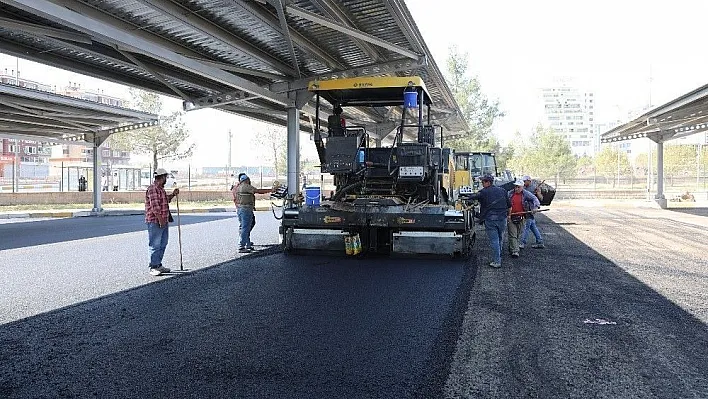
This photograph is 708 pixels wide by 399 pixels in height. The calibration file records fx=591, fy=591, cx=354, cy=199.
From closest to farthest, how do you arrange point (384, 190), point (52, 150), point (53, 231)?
point (384, 190), point (53, 231), point (52, 150)

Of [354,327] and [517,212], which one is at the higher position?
[517,212]

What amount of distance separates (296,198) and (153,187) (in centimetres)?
408

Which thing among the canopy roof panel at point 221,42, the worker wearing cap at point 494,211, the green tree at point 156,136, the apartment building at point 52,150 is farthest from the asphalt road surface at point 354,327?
the apartment building at point 52,150

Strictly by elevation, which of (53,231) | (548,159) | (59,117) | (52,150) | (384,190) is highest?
(52,150)

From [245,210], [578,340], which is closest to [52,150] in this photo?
[245,210]

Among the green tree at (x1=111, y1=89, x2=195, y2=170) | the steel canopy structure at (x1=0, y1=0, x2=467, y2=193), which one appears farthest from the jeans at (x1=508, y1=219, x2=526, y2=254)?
the green tree at (x1=111, y1=89, x2=195, y2=170)

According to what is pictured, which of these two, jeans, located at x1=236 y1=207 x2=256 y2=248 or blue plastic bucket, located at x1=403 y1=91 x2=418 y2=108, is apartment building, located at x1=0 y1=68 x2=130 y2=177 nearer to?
jeans, located at x1=236 y1=207 x2=256 y2=248

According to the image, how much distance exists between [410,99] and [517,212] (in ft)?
9.96

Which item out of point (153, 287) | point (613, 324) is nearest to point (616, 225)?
point (613, 324)

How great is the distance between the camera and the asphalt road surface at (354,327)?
442 centimetres

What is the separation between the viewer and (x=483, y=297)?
7500mm

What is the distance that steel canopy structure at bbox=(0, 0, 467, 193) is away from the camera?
32.5 feet

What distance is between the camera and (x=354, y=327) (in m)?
5.98

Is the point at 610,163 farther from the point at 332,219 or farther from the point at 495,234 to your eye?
the point at 332,219
